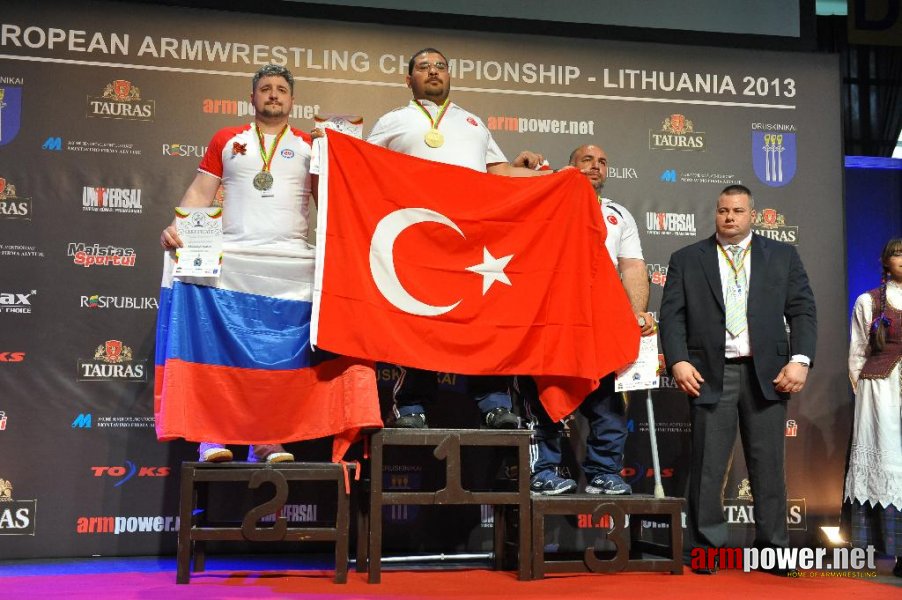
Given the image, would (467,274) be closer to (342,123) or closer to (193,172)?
(342,123)

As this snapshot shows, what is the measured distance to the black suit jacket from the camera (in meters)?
4.15

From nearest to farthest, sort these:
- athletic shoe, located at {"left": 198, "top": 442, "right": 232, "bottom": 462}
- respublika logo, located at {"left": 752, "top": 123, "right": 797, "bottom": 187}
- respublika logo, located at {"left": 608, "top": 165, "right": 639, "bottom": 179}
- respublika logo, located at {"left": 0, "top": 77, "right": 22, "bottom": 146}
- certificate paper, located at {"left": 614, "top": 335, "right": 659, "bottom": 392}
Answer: athletic shoe, located at {"left": 198, "top": 442, "right": 232, "bottom": 462}
certificate paper, located at {"left": 614, "top": 335, "right": 659, "bottom": 392}
respublika logo, located at {"left": 0, "top": 77, "right": 22, "bottom": 146}
respublika logo, located at {"left": 608, "top": 165, "right": 639, "bottom": 179}
respublika logo, located at {"left": 752, "top": 123, "right": 797, "bottom": 187}

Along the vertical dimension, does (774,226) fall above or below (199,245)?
above

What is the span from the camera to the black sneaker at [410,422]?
3.77 m

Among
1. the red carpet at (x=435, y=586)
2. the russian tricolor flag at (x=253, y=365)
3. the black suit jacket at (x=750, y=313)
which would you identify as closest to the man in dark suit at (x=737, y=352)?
the black suit jacket at (x=750, y=313)

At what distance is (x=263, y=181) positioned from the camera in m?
3.90

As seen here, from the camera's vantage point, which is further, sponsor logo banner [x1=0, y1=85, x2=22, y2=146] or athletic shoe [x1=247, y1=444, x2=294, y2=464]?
sponsor logo banner [x1=0, y1=85, x2=22, y2=146]

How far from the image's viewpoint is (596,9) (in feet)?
18.1

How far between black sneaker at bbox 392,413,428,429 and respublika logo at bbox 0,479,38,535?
2063 millimetres

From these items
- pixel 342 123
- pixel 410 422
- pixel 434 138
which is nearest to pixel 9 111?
pixel 342 123

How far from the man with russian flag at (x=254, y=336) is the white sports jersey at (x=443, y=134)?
1.33 feet

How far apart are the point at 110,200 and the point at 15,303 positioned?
0.70m

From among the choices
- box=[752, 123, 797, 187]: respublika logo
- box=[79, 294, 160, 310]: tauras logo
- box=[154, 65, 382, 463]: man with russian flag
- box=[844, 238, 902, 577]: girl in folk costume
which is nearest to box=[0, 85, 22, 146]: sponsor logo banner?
box=[79, 294, 160, 310]: tauras logo

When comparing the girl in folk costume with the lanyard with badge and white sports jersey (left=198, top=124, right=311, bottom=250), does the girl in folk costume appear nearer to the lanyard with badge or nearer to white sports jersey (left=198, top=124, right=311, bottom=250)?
the lanyard with badge
